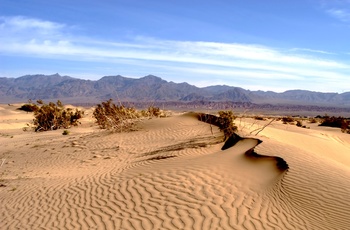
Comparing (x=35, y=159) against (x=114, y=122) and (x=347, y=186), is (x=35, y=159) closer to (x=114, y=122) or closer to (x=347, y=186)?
(x=114, y=122)

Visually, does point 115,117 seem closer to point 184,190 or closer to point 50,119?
point 50,119

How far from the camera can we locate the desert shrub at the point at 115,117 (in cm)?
1822

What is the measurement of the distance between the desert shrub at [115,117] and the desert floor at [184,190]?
524cm

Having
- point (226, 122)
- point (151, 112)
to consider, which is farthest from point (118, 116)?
point (226, 122)

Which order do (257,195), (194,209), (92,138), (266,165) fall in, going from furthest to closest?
1. (92,138)
2. (266,165)
3. (257,195)
4. (194,209)

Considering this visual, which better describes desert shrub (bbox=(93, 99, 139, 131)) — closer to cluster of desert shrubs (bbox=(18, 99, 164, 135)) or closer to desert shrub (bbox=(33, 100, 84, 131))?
cluster of desert shrubs (bbox=(18, 99, 164, 135))

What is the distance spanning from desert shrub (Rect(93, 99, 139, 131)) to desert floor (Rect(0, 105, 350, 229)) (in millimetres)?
5239

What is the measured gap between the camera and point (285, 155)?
921cm

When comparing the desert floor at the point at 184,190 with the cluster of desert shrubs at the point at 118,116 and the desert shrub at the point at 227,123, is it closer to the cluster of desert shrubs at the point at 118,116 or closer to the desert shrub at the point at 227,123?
the desert shrub at the point at 227,123

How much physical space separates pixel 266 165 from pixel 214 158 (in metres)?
1.50

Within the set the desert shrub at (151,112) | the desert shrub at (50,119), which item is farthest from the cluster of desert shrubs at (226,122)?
the desert shrub at (50,119)

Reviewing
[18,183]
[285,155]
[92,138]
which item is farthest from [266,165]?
[92,138]

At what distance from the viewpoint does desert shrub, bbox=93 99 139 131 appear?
717 inches

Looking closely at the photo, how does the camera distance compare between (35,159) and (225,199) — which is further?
(35,159)
